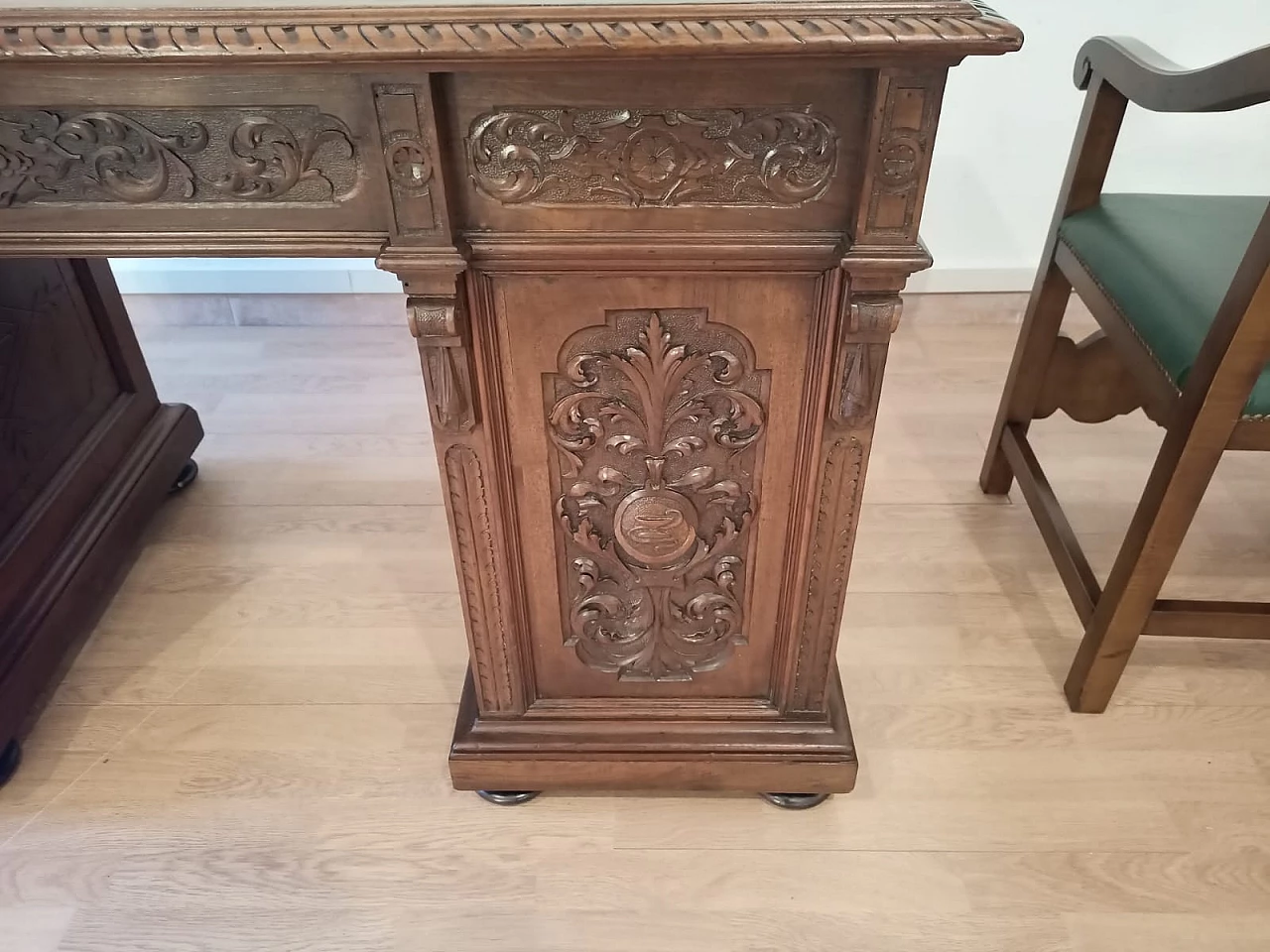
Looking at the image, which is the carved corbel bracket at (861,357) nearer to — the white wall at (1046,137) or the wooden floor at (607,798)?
the wooden floor at (607,798)

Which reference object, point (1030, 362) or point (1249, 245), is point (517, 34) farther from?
point (1030, 362)

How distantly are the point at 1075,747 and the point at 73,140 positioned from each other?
4.18 feet

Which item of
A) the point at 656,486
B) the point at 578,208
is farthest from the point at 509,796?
the point at 578,208

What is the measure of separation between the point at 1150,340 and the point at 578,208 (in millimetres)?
731

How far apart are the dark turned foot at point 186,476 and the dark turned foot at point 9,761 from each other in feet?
1.82

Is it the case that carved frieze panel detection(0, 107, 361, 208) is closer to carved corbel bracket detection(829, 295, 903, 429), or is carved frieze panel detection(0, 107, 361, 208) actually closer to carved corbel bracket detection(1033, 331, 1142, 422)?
carved corbel bracket detection(829, 295, 903, 429)

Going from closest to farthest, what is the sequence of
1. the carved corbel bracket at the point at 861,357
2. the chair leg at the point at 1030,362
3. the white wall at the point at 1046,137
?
1. the carved corbel bracket at the point at 861,357
2. the chair leg at the point at 1030,362
3. the white wall at the point at 1046,137

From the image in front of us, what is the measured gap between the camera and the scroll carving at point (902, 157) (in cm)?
70

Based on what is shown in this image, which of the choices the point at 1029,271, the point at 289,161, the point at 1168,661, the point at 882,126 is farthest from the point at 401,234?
the point at 1029,271

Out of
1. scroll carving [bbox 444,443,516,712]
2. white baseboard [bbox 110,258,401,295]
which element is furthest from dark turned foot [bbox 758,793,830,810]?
white baseboard [bbox 110,258,401,295]

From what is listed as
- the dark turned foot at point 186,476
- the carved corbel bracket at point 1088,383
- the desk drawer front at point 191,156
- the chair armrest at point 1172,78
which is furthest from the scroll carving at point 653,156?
the dark turned foot at point 186,476

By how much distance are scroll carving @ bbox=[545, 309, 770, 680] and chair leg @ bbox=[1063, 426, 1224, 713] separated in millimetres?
495

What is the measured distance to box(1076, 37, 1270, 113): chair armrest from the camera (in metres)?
0.92

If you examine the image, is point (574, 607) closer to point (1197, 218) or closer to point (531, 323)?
point (531, 323)
